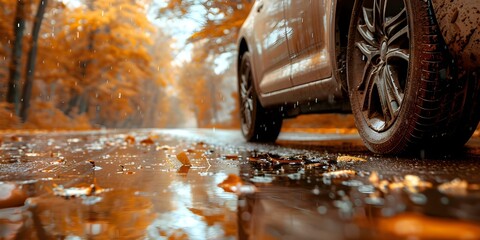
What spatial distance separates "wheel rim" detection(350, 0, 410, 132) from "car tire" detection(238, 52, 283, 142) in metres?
2.37

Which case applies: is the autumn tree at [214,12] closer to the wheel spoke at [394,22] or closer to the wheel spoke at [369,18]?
the wheel spoke at [369,18]

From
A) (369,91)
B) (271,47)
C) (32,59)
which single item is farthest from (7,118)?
(369,91)

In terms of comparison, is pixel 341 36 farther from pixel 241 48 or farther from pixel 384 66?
pixel 241 48

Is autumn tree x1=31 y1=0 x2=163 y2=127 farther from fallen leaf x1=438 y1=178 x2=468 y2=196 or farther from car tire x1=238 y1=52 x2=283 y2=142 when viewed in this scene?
fallen leaf x1=438 y1=178 x2=468 y2=196

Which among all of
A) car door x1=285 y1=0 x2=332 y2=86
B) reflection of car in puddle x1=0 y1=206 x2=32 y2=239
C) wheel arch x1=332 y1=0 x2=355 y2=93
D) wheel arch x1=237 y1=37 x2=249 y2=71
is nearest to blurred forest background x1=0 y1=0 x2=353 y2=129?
wheel arch x1=237 y1=37 x2=249 y2=71

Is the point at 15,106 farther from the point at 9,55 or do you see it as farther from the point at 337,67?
the point at 337,67

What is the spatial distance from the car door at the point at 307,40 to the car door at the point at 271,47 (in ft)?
0.57

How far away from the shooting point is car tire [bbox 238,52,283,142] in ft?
18.9

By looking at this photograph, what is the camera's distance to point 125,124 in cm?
4194

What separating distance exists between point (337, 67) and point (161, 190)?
1883 millimetres

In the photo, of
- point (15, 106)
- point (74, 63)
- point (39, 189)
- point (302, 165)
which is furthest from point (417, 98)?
point (74, 63)

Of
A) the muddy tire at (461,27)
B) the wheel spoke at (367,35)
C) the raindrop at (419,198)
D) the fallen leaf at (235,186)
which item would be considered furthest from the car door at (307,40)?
the raindrop at (419,198)

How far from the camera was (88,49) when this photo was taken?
70.2 ft

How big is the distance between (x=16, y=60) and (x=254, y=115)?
41.9 ft
